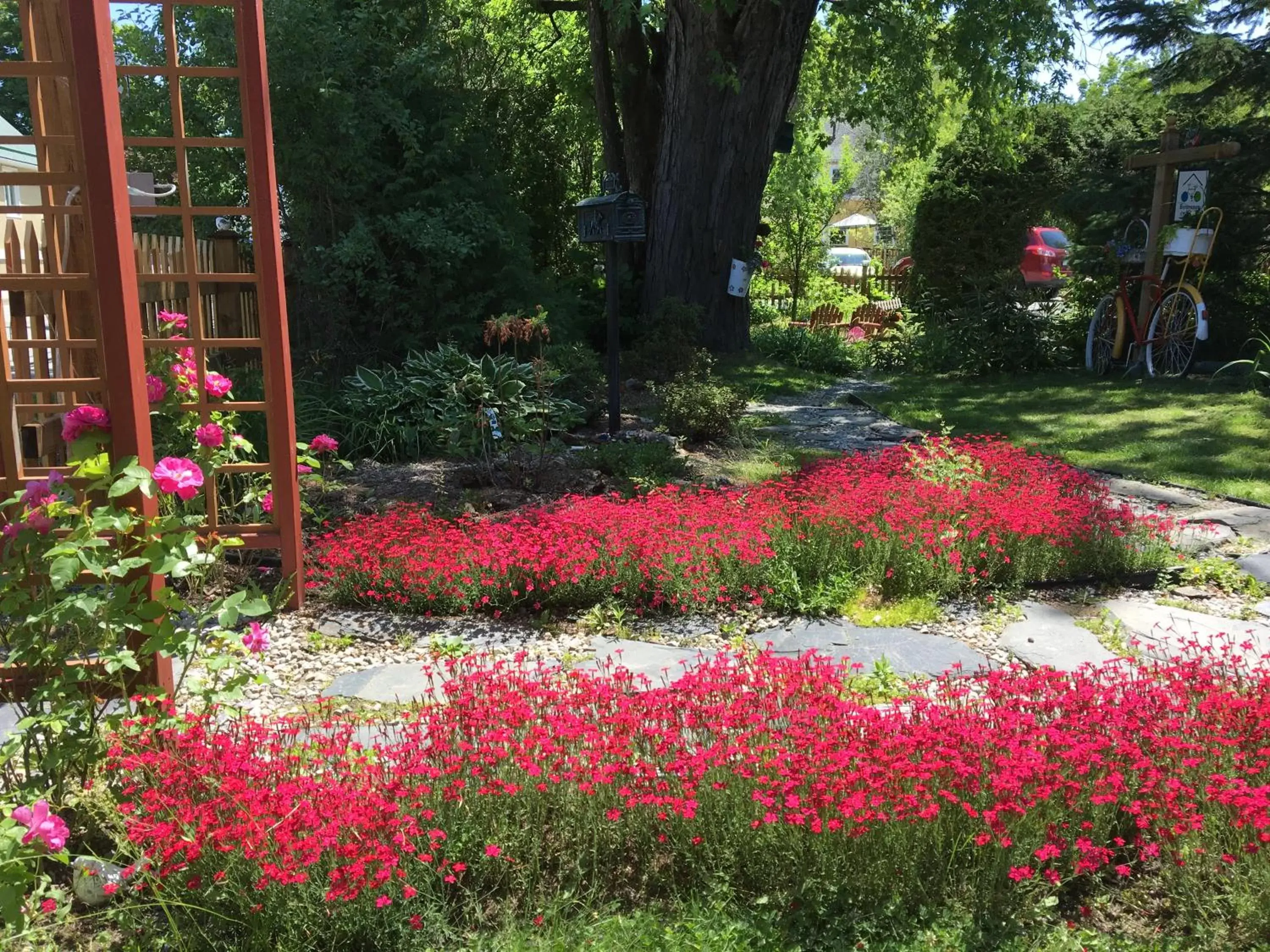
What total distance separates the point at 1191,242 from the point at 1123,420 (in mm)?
2582

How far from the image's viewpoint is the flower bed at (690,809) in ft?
7.06

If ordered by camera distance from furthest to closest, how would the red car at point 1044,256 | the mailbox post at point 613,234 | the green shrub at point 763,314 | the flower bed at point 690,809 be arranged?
the red car at point 1044,256 < the green shrub at point 763,314 < the mailbox post at point 613,234 < the flower bed at point 690,809

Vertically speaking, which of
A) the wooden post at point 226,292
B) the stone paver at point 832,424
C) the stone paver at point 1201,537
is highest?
the wooden post at point 226,292

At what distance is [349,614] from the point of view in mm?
4230

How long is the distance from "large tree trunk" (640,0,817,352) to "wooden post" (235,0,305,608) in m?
6.59

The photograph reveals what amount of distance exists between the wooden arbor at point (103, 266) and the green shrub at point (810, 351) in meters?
8.35

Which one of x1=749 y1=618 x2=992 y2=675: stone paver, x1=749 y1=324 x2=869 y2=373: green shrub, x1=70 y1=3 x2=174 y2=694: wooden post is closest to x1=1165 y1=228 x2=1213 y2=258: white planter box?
x1=749 y1=324 x2=869 y2=373: green shrub

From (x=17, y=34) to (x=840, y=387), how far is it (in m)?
12.2

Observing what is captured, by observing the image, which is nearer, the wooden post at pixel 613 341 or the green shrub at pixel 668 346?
the wooden post at pixel 613 341

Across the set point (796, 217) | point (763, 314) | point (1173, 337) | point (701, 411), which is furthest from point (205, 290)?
point (796, 217)

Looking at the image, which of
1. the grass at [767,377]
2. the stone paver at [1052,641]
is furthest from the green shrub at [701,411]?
the stone paver at [1052,641]

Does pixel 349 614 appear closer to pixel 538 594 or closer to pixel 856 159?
pixel 538 594

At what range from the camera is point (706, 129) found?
34.5ft

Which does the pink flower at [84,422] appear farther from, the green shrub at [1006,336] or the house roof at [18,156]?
the green shrub at [1006,336]
